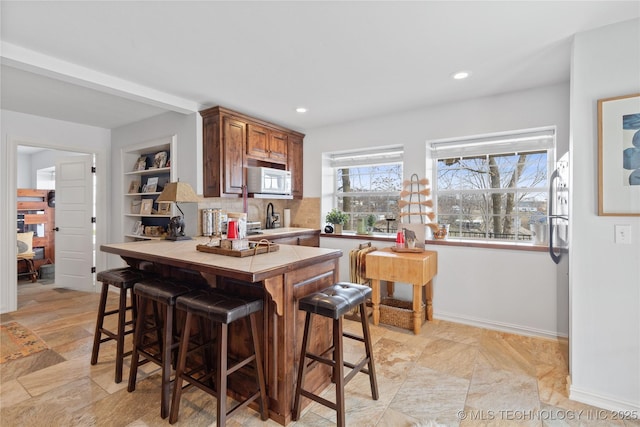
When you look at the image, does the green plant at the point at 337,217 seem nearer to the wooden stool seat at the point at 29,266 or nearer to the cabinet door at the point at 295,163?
the cabinet door at the point at 295,163

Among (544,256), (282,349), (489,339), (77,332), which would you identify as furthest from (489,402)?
(77,332)

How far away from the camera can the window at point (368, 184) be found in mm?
4016

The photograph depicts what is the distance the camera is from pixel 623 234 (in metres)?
1.88

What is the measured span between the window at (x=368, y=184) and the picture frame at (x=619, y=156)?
2138mm

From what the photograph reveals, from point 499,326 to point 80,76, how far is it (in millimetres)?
4382

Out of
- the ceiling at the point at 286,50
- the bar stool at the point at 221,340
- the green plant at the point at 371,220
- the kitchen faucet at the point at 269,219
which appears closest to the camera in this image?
the bar stool at the point at 221,340

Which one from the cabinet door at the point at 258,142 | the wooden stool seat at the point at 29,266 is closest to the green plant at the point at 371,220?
the cabinet door at the point at 258,142

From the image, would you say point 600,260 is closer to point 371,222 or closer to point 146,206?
point 371,222

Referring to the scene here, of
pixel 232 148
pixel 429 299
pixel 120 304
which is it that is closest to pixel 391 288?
pixel 429 299

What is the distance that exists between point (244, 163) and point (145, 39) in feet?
5.69

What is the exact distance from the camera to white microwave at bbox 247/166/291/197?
372 centimetres

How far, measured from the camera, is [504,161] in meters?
3.32

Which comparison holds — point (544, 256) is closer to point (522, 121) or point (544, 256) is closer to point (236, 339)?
point (522, 121)

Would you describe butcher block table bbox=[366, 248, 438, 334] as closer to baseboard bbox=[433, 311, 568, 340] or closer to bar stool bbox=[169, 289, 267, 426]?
baseboard bbox=[433, 311, 568, 340]
